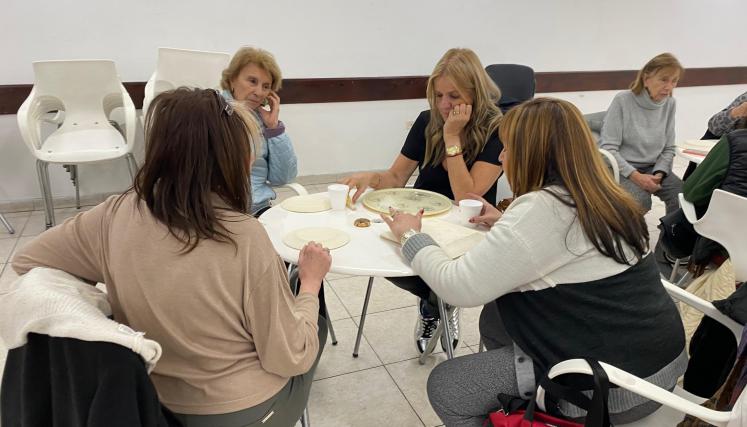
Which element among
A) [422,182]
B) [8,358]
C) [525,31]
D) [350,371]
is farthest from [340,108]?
[8,358]

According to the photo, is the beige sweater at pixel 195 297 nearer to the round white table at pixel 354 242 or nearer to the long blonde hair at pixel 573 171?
the round white table at pixel 354 242

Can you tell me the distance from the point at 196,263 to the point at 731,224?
1455mm

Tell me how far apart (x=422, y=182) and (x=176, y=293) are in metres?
1.35

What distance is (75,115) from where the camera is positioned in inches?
129

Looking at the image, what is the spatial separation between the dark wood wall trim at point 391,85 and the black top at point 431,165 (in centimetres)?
207

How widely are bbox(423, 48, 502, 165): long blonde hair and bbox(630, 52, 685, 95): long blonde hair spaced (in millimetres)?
1478

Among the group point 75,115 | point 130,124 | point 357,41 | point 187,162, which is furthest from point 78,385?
point 357,41

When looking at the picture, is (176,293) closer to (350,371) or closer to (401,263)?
(401,263)

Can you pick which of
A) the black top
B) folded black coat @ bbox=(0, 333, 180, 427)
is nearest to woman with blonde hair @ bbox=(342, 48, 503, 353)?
the black top

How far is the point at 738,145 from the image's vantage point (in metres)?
1.71

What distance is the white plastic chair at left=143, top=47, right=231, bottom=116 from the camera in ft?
10.5

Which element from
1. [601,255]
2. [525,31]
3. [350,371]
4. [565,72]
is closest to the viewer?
[601,255]

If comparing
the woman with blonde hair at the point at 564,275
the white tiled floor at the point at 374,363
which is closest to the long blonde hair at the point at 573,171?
the woman with blonde hair at the point at 564,275

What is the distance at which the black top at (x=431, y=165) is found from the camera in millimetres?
1911
